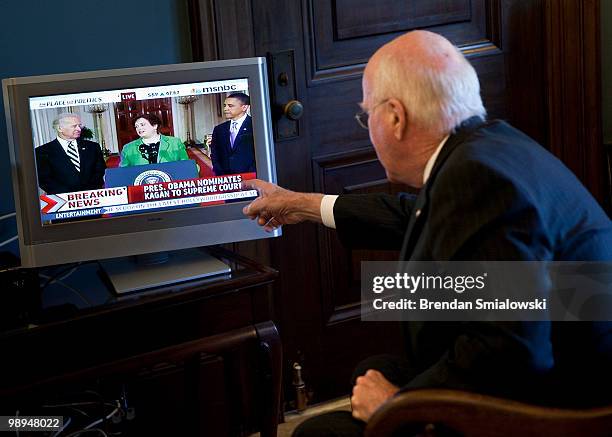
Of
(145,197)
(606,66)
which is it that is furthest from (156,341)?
(606,66)

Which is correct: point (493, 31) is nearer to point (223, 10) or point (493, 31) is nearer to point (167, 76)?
point (223, 10)

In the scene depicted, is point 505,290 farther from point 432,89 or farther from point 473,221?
point 432,89

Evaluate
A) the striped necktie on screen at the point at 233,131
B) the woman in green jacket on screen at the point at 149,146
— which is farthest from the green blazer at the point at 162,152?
the striped necktie on screen at the point at 233,131

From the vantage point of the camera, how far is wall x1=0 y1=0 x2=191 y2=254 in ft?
7.41

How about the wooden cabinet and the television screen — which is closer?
the wooden cabinet

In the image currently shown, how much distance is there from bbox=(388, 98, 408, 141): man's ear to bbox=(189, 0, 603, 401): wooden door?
1.07 meters

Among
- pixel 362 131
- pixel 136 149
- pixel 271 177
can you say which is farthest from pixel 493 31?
pixel 136 149

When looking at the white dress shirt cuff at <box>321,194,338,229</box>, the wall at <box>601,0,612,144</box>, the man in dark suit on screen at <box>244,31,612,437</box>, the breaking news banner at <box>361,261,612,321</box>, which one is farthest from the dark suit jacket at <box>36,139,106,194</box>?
the wall at <box>601,0,612,144</box>

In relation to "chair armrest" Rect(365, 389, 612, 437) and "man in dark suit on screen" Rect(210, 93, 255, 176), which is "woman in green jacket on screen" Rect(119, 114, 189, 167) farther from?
"chair armrest" Rect(365, 389, 612, 437)

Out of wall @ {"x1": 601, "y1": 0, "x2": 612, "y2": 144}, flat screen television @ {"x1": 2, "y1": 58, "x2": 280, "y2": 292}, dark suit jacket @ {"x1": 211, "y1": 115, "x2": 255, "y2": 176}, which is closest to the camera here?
flat screen television @ {"x1": 2, "y1": 58, "x2": 280, "y2": 292}

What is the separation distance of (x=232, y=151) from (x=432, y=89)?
30.0 inches

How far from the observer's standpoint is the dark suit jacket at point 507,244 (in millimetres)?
1270

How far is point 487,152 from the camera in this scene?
1.35 metres

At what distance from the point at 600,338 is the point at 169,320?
94 cm
